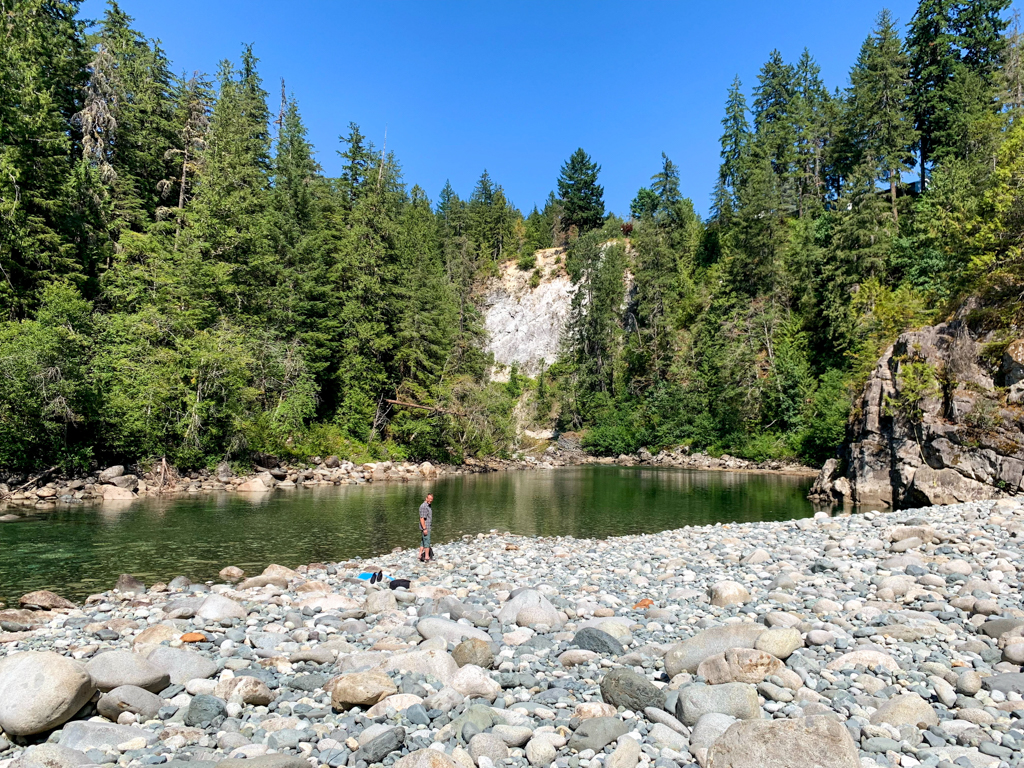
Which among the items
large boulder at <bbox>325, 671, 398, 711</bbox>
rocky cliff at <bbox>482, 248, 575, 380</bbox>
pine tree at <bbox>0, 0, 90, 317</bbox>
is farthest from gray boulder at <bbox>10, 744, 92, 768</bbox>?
rocky cliff at <bbox>482, 248, 575, 380</bbox>

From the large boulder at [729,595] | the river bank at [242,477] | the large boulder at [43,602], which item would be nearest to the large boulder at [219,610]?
the large boulder at [43,602]

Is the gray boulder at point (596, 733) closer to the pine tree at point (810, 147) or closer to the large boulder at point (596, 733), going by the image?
the large boulder at point (596, 733)

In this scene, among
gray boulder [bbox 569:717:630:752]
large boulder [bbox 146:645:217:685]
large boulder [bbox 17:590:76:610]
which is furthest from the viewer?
large boulder [bbox 17:590:76:610]

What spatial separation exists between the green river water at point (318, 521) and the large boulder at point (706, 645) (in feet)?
31.8

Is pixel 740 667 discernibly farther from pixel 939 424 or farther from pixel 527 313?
pixel 527 313

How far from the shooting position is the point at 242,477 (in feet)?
90.7

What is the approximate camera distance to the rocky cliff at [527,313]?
236 ft

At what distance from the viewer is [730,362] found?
4744 centimetres

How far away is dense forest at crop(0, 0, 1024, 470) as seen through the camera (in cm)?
2445

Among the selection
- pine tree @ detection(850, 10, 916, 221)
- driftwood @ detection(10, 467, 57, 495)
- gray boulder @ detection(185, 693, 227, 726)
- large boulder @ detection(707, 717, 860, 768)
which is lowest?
driftwood @ detection(10, 467, 57, 495)

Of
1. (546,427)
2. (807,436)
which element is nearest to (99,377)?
(807,436)

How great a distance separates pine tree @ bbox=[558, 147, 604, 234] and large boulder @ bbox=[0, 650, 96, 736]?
77.4 meters

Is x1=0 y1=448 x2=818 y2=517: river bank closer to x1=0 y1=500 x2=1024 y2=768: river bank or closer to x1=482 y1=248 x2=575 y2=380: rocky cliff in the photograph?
x1=0 y1=500 x2=1024 y2=768: river bank

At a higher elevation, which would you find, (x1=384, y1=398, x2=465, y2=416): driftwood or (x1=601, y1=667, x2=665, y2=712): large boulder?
(x1=384, y1=398, x2=465, y2=416): driftwood
